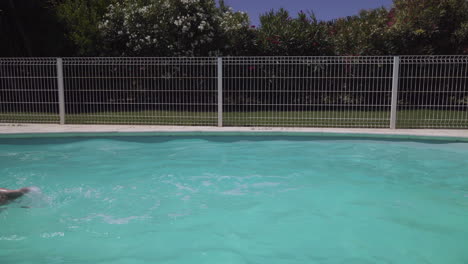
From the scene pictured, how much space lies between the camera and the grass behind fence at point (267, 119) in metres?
8.76

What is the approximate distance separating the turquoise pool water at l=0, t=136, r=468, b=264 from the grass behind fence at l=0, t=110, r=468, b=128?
1.31 meters

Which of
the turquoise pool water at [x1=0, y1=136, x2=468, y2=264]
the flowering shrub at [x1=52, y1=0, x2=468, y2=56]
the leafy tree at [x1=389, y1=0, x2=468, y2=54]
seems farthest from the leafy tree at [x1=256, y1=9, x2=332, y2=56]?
the turquoise pool water at [x1=0, y1=136, x2=468, y2=264]

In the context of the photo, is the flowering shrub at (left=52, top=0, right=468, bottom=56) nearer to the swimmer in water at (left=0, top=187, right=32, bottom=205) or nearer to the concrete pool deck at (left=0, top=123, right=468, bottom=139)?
the concrete pool deck at (left=0, top=123, right=468, bottom=139)

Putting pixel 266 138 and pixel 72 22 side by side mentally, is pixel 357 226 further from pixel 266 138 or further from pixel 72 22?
pixel 72 22

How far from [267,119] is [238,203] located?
4.60m

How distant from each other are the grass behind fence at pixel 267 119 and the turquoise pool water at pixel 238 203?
1311mm

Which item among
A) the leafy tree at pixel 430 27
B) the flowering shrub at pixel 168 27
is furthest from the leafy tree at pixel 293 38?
the leafy tree at pixel 430 27

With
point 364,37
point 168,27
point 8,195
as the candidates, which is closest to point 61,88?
point 168,27

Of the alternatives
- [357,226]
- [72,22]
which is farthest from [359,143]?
[72,22]

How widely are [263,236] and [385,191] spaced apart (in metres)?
2.10

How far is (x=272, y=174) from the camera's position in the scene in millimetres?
5855

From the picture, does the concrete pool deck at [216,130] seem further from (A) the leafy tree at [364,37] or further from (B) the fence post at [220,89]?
(A) the leafy tree at [364,37]

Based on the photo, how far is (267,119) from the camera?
9109mm

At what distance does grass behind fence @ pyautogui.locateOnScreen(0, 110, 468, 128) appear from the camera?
8758 mm
